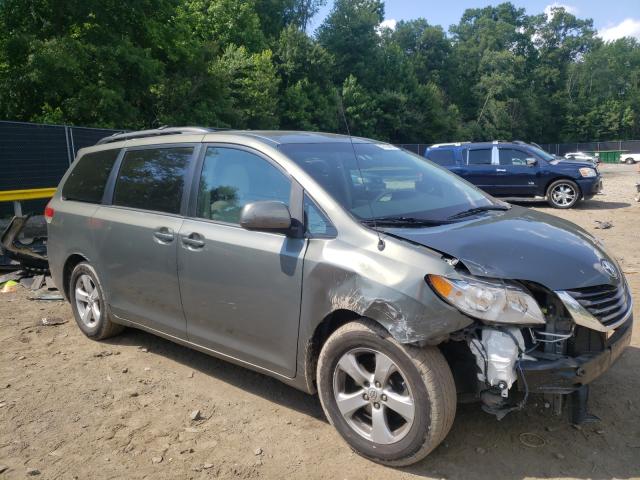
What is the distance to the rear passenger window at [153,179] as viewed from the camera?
405cm

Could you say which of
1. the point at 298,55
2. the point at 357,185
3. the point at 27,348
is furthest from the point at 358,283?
the point at 298,55

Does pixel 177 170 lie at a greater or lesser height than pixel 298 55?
lesser

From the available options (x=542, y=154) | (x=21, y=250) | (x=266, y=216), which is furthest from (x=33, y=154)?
(x=542, y=154)

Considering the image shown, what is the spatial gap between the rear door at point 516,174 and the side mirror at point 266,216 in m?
12.9

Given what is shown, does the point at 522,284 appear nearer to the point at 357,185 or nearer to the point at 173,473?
the point at 357,185

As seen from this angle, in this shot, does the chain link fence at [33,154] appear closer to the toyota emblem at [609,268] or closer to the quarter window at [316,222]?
the quarter window at [316,222]

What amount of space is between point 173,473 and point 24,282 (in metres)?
5.26

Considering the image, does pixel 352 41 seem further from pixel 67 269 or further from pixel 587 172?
pixel 67 269

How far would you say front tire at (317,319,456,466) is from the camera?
2.73 metres

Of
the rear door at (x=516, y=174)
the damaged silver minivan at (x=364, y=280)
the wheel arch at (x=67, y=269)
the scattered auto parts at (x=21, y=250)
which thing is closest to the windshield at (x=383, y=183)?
the damaged silver minivan at (x=364, y=280)

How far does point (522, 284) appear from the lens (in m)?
2.81

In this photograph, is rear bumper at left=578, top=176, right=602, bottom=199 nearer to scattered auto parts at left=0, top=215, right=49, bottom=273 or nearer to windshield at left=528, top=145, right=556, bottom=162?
windshield at left=528, top=145, right=556, bottom=162

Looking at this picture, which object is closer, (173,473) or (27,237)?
(173,473)

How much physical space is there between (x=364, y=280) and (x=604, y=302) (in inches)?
51.0
